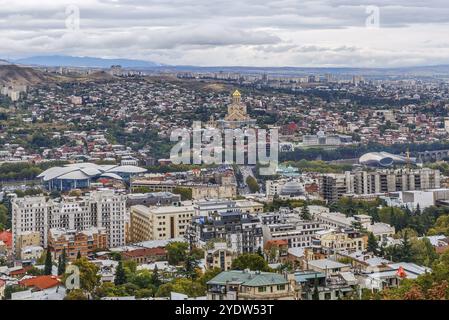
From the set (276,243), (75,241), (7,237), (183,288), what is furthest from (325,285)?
(7,237)

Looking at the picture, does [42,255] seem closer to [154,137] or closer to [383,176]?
[383,176]

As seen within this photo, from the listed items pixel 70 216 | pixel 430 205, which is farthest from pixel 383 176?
pixel 70 216

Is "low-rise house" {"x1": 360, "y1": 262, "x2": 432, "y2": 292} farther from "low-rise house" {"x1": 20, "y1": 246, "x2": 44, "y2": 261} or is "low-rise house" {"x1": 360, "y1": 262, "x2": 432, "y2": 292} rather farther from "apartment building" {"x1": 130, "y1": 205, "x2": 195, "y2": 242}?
"low-rise house" {"x1": 20, "y1": 246, "x2": 44, "y2": 261}

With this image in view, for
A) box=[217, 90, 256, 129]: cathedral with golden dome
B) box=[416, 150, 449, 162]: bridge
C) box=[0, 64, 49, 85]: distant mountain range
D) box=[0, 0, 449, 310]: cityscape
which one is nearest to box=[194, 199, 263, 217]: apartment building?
box=[0, 0, 449, 310]: cityscape

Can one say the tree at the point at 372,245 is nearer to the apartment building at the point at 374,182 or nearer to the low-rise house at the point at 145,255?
the low-rise house at the point at 145,255

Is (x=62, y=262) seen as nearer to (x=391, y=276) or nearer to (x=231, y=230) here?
(x=231, y=230)
